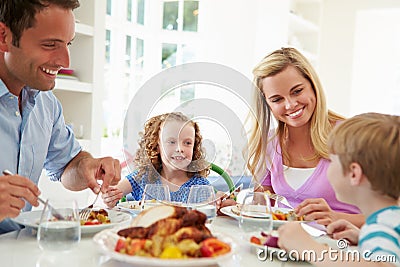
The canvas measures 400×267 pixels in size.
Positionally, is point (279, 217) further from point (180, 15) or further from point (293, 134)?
point (180, 15)

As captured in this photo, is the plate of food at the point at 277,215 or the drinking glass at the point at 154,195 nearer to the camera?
the plate of food at the point at 277,215

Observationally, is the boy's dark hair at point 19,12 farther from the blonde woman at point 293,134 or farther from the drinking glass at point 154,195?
the blonde woman at point 293,134

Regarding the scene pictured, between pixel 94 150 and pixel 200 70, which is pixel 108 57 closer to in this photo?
pixel 94 150

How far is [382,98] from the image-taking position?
5180mm

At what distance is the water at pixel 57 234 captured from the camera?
884 millimetres

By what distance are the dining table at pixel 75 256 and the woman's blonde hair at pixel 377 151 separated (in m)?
0.23

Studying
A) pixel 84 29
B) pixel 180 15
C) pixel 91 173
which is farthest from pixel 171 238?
pixel 180 15

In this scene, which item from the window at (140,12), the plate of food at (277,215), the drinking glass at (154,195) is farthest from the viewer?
the window at (140,12)

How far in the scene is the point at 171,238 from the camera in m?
0.79

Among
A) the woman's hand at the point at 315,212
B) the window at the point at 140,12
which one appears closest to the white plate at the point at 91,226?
the woman's hand at the point at 315,212

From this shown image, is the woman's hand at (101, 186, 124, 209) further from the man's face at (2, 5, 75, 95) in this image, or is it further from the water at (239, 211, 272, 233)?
the water at (239, 211, 272, 233)

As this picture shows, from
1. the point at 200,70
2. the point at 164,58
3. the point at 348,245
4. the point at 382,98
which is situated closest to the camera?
the point at 348,245

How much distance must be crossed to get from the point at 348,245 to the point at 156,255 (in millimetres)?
553

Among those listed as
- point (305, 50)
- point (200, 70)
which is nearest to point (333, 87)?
point (305, 50)
